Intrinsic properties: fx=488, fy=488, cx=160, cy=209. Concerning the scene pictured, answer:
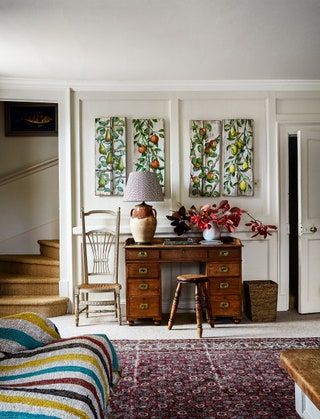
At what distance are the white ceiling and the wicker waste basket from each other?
218cm

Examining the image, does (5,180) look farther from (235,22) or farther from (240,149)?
(235,22)

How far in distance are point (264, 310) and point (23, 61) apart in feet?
10.9

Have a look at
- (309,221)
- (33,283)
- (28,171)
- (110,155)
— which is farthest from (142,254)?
(28,171)

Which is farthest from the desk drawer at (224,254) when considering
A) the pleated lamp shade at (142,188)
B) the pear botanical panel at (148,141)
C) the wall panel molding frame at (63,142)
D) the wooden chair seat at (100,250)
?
the wall panel molding frame at (63,142)

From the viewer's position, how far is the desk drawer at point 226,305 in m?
4.70

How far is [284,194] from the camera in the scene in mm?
5355

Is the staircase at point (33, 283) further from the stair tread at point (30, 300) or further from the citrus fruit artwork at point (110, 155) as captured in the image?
the citrus fruit artwork at point (110, 155)

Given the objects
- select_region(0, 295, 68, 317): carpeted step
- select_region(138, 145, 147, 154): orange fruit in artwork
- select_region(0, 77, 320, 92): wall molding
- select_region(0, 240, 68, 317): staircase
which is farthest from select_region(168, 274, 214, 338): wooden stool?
select_region(0, 77, 320, 92): wall molding

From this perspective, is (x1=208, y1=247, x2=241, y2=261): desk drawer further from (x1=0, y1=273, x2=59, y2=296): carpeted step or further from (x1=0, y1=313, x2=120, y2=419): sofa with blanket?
(x1=0, y1=313, x2=120, y2=419): sofa with blanket

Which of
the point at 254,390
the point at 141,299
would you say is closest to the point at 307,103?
the point at 141,299

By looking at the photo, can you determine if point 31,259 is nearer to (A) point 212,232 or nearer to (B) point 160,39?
(A) point 212,232

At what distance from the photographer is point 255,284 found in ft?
16.4

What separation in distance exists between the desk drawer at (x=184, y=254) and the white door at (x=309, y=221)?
1176 millimetres

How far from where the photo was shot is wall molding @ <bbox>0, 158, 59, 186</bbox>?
237 inches
